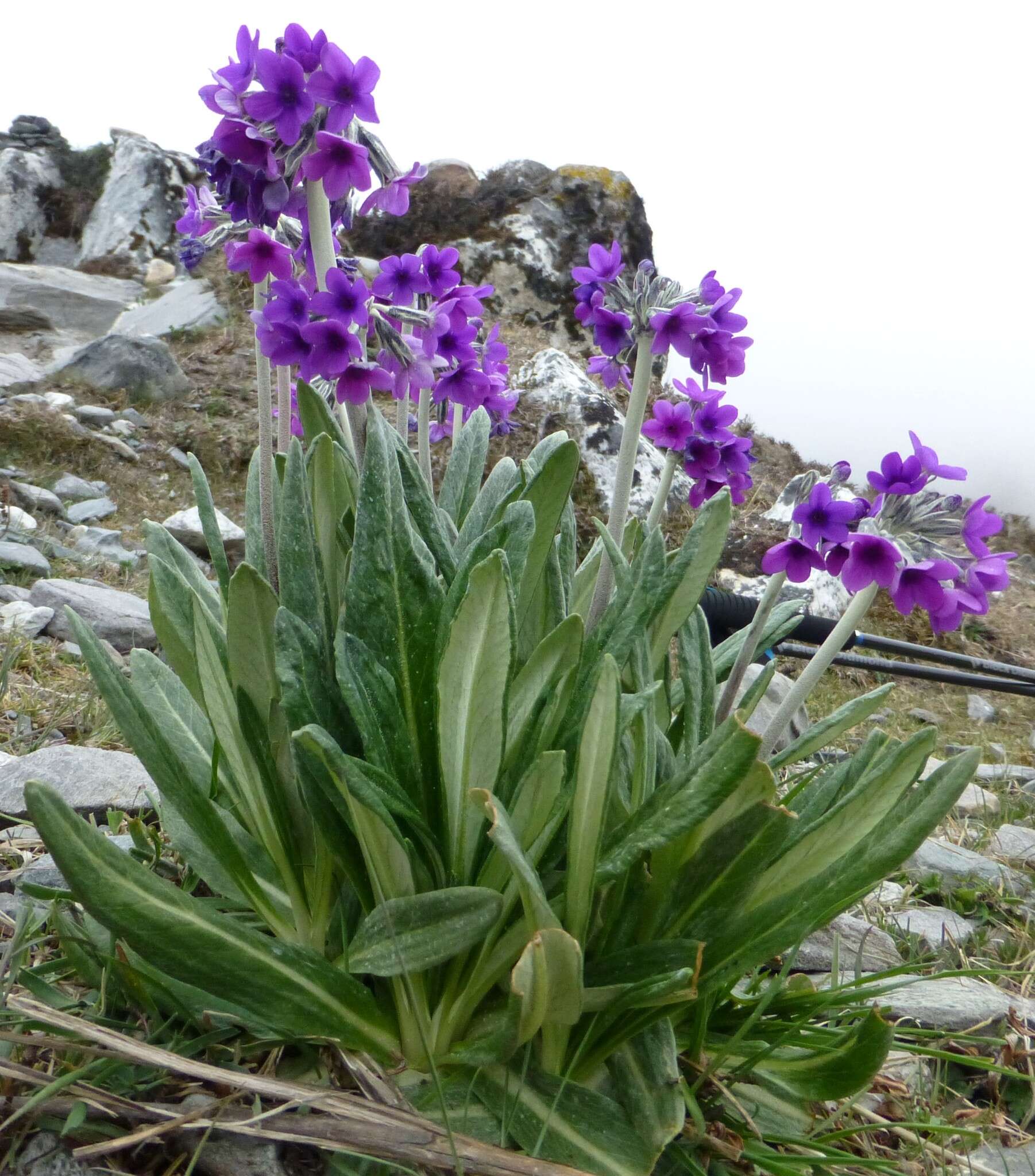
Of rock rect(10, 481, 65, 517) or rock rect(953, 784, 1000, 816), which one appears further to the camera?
rock rect(10, 481, 65, 517)

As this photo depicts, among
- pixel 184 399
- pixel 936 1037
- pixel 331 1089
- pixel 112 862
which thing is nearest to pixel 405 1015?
pixel 331 1089

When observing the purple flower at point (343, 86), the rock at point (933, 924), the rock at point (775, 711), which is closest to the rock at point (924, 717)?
the rock at point (775, 711)

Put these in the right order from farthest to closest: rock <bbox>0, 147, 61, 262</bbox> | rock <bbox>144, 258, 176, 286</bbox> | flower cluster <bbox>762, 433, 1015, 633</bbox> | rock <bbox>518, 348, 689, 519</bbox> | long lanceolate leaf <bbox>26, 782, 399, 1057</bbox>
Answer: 1. rock <bbox>0, 147, 61, 262</bbox>
2. rock <bbox>144, 258, 176, 286</bbox>
3. rock <bbox>518, 348, 689, 519</bbox>
4. flower cluster <bbox>762, 433, 1015, 633</bbox>
5. long lanceolate leaf <bbox>26, 782, 399, 1057</bbox>

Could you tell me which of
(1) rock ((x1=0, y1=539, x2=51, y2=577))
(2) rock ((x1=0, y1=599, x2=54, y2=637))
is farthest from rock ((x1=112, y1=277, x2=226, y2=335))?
(2) rock ((x1=0, y1=599, x2=54, y2=637))

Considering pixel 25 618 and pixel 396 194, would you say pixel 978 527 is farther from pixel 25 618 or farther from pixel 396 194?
pixel 25 618

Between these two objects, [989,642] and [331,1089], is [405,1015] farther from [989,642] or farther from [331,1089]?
[989,642]

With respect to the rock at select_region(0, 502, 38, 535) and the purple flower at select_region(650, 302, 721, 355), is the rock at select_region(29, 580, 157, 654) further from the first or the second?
the purple flower at select_region(650, 302, 721, 355)
